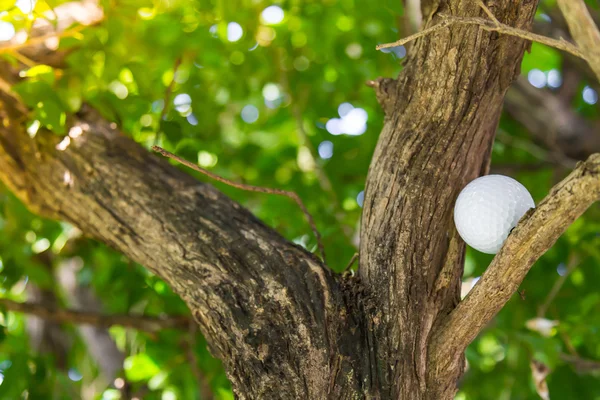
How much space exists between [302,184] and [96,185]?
39.7 inches

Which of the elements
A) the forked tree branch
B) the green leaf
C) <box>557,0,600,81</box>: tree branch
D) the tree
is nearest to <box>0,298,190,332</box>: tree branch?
the green leaf

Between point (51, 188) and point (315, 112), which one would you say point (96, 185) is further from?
point (315, 112)

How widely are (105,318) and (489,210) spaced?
1602mm

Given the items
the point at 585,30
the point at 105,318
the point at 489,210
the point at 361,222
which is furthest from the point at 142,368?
the point at 585,30

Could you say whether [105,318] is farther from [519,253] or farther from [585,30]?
[585,30]

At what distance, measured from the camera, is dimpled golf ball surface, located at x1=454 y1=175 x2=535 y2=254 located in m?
1.21

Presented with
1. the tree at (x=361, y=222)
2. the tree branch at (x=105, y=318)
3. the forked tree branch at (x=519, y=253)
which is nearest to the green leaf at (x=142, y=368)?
the tree branch at (x=105, y=318)

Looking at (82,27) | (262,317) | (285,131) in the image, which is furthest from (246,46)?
(262,317)

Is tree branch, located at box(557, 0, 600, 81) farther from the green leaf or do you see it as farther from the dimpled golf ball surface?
the green leaf

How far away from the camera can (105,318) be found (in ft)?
7.43

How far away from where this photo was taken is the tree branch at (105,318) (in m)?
2.20

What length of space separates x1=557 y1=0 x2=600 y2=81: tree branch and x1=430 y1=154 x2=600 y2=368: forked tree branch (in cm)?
16

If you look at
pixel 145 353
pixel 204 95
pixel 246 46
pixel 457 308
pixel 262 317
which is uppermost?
pixel 457 308

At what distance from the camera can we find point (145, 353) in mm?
2152
